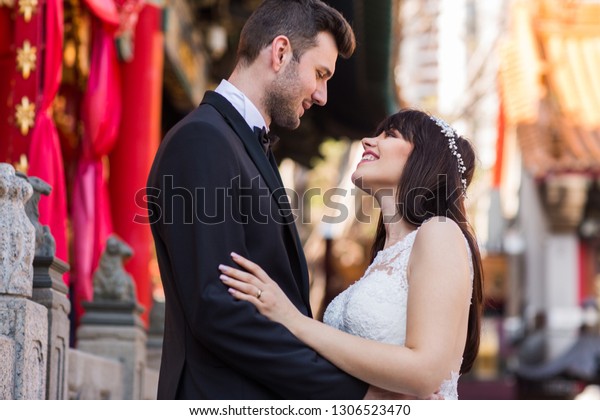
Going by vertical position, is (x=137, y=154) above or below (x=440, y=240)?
above

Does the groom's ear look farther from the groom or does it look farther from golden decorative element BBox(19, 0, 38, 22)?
golden decorative element BBox(19, 0, 38, 22)

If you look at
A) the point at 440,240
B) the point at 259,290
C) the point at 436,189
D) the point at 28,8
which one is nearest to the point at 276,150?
the point at 28,8

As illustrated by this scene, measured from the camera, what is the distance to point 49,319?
510 cm

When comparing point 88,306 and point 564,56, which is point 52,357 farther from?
point 564,56

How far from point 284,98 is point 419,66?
22042mm

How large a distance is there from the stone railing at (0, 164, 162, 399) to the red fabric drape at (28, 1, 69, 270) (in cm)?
37

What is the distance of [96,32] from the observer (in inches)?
352

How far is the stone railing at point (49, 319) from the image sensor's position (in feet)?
14.3

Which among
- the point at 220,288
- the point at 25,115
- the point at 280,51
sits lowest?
the point at 220,288

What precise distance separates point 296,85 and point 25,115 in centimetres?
358

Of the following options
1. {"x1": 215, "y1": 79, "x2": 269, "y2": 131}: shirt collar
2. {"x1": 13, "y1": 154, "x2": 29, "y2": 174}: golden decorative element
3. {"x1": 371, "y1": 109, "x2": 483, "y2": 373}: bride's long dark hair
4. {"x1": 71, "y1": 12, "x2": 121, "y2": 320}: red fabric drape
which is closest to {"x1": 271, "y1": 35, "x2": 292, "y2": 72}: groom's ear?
{"x1": 215, "y1": 79, "x2": 269, "y2": 131}: shirt collar

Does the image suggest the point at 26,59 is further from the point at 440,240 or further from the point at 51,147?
the point at 440,240

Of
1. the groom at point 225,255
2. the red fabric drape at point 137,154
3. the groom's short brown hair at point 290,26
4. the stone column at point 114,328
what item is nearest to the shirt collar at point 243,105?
the groom at point 225,255

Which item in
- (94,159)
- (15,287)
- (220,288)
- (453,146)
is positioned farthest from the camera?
(94,159)
